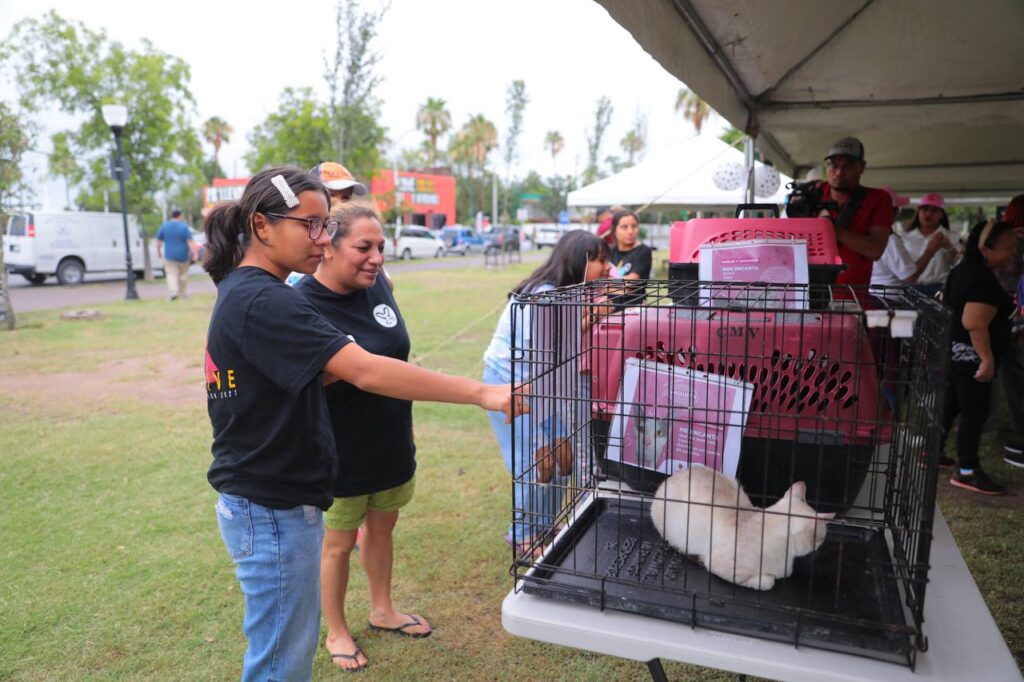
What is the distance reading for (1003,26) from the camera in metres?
2.60

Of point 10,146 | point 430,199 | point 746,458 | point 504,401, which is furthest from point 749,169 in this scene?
point 430,199

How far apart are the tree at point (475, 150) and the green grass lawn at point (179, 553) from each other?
56149 mm

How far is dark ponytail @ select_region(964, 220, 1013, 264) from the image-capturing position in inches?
159

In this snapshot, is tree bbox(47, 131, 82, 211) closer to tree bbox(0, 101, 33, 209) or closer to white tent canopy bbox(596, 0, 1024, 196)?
tree bbox(0, 101, 33, 209)

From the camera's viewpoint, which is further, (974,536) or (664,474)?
(974,536)

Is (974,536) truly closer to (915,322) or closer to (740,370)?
(740,370)

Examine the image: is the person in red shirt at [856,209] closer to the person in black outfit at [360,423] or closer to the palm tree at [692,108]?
the person in black outfit at [360,423]

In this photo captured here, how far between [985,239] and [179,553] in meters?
4.81

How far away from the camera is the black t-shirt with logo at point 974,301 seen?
3.99 metres

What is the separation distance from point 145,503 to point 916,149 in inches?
249

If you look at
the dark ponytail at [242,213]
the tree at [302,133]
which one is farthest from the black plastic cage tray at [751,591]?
the tree at [302,133]

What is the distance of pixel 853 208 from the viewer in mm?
3404

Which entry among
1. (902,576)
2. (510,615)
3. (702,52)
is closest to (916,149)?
(702,52)

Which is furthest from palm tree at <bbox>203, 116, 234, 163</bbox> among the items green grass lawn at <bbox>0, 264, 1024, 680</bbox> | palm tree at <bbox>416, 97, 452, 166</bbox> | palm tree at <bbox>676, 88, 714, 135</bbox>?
green grass lawn at <bbox>0, 264, 1024, 680</bbox>
